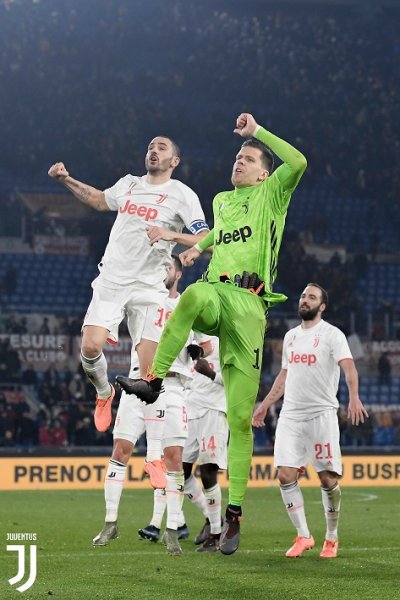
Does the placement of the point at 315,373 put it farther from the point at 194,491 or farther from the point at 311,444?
the point at 194,491

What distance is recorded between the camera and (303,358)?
9.90 m

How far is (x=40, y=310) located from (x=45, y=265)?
2485 mm

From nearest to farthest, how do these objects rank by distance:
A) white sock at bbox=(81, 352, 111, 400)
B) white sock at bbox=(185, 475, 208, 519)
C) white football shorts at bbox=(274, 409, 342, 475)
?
white sock at bbox=(81, 352, 111, 400) < white football shorts at bbox=(274, 409, 342, 475) < white sock at bbox=(185, 475, 208, 519)

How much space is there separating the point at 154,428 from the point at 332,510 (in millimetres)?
1740

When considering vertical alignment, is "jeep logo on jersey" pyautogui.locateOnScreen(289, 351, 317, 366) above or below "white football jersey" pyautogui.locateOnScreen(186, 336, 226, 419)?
above

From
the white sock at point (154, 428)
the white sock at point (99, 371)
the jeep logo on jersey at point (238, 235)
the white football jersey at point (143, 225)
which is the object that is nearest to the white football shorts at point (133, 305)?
the white football jersey at point (143, 225)

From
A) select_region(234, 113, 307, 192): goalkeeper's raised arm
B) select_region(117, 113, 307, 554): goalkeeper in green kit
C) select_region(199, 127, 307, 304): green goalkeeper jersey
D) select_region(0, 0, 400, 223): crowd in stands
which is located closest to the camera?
select_region(117, 113, 307, 554): goalkeeper in green kit

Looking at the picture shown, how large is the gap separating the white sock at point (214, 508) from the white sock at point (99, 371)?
5.87ft

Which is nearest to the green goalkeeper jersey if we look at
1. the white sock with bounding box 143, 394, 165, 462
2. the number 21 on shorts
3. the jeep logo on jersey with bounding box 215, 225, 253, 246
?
the jeep logo on jersey with bounding box 215, 225, 253, 246

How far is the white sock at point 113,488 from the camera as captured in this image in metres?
9.38

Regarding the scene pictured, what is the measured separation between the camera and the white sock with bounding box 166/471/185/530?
31.7 feet

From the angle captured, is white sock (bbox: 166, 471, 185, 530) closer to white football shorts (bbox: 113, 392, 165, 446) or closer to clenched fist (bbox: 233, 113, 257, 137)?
white football shorts (bbox: 113, 392, 165, 446)

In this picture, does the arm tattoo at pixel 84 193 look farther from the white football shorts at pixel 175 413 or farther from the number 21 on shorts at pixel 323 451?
the number 21 on shorts at pixel 323 451

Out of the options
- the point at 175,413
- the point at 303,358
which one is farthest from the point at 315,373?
the point at 175,413
